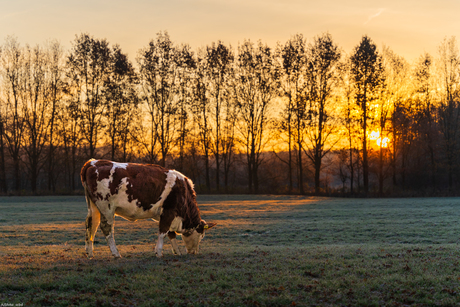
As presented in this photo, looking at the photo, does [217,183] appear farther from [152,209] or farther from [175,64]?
[152,209]

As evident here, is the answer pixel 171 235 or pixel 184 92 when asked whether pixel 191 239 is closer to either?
pixel 171 235

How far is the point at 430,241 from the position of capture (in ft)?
53.0

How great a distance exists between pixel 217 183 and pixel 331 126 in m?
19.8

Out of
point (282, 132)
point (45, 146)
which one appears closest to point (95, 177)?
point (282, 132)

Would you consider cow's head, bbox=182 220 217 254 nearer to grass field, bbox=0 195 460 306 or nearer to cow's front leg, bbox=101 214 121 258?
grass field, bbox=0 195 460 306

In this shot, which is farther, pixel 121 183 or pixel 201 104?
pixel 201 104

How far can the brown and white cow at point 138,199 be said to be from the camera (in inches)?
439

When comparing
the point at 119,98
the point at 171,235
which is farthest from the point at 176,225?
the point at 119,98

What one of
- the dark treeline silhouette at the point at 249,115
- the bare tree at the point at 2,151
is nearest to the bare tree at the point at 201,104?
the dark treeline silhouette at the point at 249,115

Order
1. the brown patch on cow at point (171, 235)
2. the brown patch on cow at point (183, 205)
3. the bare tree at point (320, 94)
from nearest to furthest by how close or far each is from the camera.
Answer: the brown patch on cow at point (183, 205), the brown patch on cow at point (171, 235), the bare tree at point (320, 94)

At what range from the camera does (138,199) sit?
11.6 m

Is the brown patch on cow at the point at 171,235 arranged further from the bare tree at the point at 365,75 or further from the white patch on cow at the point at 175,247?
the bare tree at the point at 365,75

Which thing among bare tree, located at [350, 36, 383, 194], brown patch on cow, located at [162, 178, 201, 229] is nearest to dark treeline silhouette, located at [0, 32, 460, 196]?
bare tree, located at [350, 36, 383, 194]

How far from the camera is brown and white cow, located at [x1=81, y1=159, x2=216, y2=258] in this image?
1116cm
